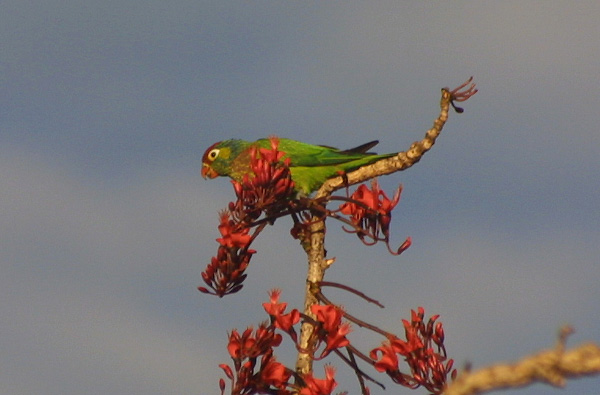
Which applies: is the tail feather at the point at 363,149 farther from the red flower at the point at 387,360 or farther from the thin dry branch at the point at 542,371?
the thin dry branch at the point at 542,371

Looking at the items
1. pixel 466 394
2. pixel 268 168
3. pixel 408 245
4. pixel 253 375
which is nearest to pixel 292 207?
pixel 268 168

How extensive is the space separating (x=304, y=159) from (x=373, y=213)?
19.4ft

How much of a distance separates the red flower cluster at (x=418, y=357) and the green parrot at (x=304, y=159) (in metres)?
5.35

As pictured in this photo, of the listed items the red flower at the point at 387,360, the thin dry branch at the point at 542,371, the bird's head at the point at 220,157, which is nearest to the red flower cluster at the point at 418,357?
the red flower at the point at 387,360

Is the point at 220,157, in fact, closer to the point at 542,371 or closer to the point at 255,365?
the point at 255,365

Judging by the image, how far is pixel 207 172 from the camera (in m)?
14.5

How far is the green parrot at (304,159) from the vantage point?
12453mm

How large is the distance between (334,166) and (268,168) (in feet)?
19.9

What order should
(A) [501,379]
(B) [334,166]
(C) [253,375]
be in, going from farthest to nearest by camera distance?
(B) [334,166]
(C) [253,375]
(A) [501,379]

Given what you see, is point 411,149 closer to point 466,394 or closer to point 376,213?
point 376,213

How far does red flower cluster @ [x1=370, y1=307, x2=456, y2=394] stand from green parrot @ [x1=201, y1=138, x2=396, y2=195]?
17.6ft

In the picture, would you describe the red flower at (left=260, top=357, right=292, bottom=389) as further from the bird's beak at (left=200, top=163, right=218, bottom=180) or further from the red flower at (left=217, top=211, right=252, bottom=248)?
the bird's beak at (left=200, top=163, right=218, bottom=180)

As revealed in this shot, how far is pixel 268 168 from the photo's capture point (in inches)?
267

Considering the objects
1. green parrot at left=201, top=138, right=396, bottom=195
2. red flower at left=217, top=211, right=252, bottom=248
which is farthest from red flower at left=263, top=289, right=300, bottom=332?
green parrot at left=201, top=138, right=396, bottom=195
